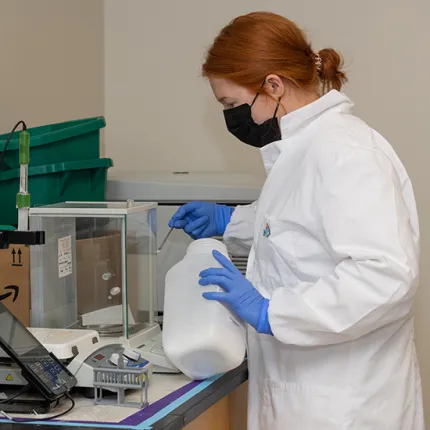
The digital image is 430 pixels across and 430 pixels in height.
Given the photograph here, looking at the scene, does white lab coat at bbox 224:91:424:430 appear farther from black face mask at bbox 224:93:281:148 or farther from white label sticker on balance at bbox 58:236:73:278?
white label sticker on balance at bbox 58:236:73:278

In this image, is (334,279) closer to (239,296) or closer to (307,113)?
(239,296)

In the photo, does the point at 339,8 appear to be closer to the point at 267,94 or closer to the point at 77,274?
the point at 267,94

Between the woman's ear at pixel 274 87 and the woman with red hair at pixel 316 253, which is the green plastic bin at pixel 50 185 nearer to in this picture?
the woman with red hair at pixel 316 253

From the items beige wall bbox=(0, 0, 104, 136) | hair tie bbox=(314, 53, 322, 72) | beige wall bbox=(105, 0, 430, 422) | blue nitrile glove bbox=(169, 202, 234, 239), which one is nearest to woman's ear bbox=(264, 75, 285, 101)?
hair tie bbox=(314, 53, 322, 72)

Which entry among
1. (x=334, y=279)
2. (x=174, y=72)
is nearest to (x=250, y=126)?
(x=334, y=279)

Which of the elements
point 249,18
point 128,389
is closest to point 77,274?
point 128,389

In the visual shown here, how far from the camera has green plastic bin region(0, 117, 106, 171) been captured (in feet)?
6.70

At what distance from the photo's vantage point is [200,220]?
2.14 m

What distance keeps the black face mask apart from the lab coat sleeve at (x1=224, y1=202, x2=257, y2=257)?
14.1 inches

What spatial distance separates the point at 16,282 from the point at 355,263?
86cm

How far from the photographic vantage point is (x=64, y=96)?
2.73 metres

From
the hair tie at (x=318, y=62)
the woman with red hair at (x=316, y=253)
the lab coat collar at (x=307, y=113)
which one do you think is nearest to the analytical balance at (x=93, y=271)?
the woman with red hair at (x=316, y=253)

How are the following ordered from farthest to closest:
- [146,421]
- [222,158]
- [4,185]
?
[222,158]
[4,185]
[146,421]

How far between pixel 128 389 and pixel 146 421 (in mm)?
176
